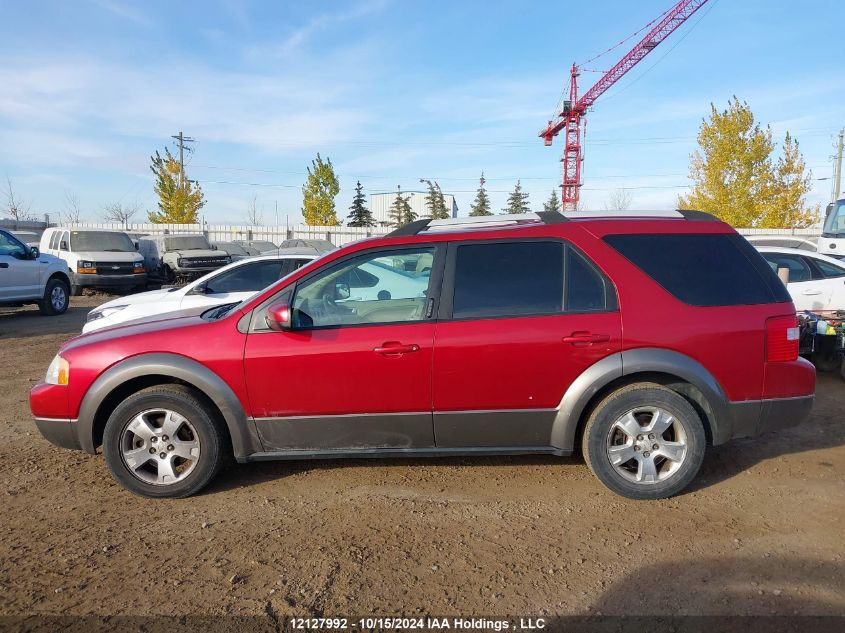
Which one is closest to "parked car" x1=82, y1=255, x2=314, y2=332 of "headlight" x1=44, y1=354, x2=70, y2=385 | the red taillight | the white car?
"headlight" x1=44, y1=354, x2=70, y2=385

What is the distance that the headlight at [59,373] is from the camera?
3938 millimetres

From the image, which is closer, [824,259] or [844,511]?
[844,511]

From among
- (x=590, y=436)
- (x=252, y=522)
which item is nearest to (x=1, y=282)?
(x=252, y=522)

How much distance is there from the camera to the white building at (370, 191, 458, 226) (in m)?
63.1

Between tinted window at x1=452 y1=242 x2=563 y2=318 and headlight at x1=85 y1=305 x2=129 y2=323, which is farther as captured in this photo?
headlight at x1=85 y1=305 x2=129 y2=323

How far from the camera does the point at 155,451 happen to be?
3881 millimetres

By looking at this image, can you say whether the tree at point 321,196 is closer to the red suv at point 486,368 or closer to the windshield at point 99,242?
the windshield at point 99,242

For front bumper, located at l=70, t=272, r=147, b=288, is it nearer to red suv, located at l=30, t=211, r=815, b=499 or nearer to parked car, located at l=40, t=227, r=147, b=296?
parked car, located at l=40, t=227, r=147, b=296

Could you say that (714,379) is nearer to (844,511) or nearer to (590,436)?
(590,436)

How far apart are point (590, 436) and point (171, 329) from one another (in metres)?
2.81

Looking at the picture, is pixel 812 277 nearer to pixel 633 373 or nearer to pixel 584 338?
pixel 633 373

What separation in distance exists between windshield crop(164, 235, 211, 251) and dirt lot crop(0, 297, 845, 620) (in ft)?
54.2

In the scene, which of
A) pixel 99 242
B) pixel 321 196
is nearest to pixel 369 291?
pixel 99 242

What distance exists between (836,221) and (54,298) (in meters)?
16.7
